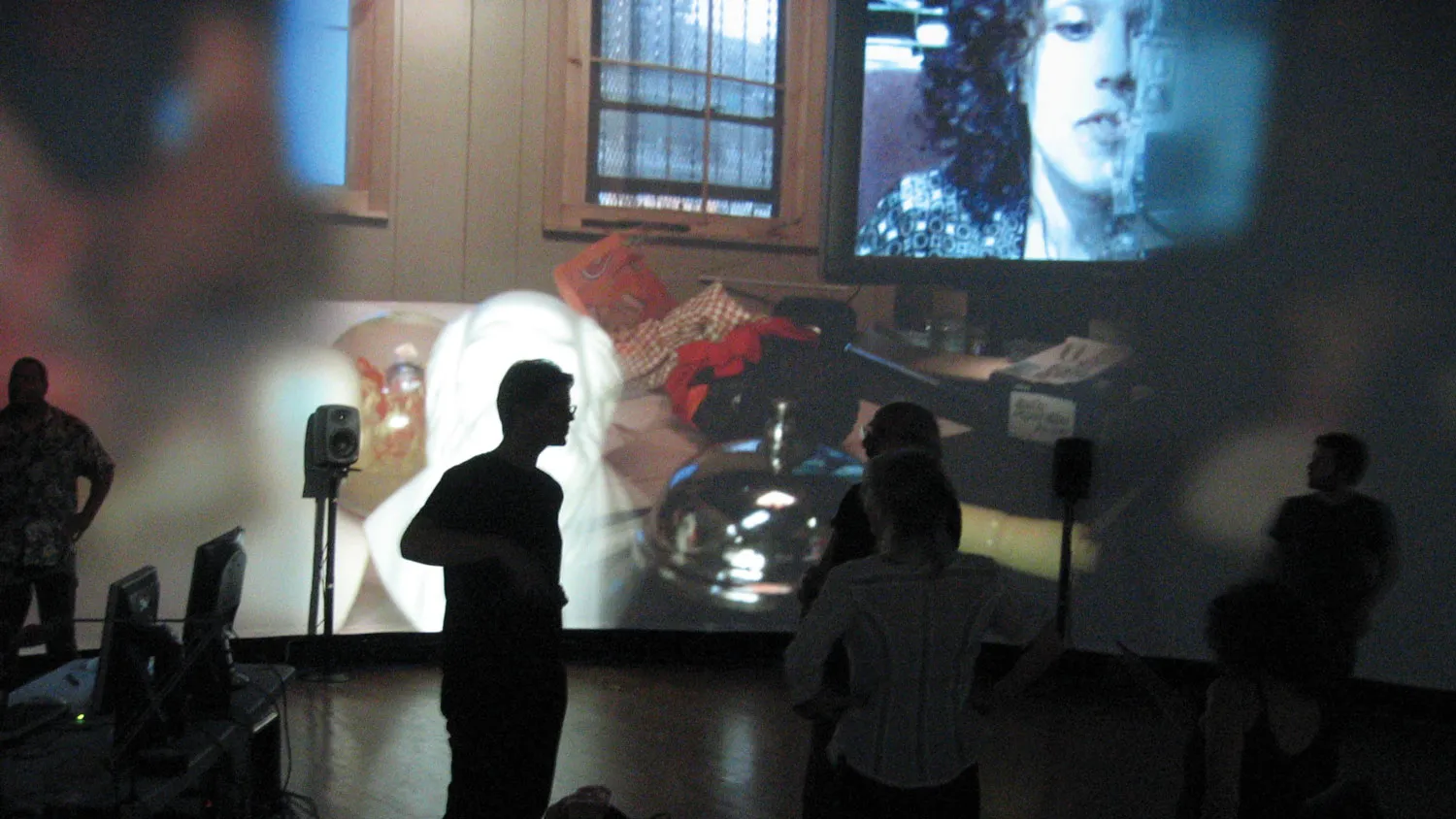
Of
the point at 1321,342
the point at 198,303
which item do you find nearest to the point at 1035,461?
the point at 1321,342

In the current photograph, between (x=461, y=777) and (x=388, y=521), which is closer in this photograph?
(x=461, y=777)

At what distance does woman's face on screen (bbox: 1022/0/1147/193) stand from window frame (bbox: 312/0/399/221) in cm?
310

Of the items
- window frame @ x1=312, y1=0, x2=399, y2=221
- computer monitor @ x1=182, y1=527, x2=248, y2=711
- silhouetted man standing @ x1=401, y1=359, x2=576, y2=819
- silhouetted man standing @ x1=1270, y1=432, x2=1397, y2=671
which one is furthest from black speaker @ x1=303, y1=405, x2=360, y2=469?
silhouetted man standing @ x1=1270, y1=432, x2=1397, y2=671

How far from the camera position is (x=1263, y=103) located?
6.48m

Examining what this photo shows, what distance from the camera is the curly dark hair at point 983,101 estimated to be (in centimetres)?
664

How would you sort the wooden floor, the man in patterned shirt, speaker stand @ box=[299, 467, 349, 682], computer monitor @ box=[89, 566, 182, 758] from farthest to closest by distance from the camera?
speaker stand @ box=[299, 467, 349, 682] → the man in patterned shirt → the wooden floor → computer monitor @ box=[89, 566, 182, 758]

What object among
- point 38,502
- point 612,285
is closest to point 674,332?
point 612,285

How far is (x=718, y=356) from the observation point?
6.86m

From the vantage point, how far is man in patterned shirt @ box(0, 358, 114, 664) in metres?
5.06

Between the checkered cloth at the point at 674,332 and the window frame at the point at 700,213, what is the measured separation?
33cm

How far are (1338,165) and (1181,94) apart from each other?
0.80 metres

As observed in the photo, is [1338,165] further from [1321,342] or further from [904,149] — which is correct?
[904,149]

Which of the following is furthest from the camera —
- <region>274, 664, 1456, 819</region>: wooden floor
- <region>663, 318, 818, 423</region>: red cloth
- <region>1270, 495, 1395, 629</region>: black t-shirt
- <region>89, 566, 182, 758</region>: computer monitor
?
<region>663, 318, 818, 423</region>: red cloth

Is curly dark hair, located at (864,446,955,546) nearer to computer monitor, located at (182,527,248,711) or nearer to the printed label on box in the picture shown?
computer monitor, located at (182,527,248,711)
